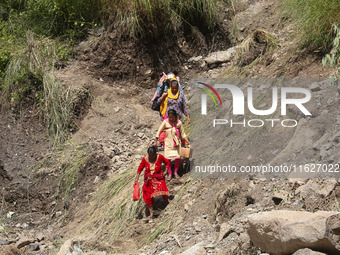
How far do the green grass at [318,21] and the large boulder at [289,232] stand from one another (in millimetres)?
3848

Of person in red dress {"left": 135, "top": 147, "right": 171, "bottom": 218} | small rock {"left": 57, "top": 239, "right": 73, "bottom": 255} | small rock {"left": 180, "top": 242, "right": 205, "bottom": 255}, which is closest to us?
small rock {"left": 180, "top": 242, "right": 205, "bottom": 255}

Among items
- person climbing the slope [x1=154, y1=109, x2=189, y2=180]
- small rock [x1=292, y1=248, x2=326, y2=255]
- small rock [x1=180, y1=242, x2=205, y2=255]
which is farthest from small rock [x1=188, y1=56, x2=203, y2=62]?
small rock [x1=292, y1=248, x2=326, y2=255]

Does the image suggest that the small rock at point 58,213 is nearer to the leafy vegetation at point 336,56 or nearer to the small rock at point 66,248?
the small rock at point 66,248

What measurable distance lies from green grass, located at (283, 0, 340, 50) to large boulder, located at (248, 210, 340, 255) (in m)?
3.85

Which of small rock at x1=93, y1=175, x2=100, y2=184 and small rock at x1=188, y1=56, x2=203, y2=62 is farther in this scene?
small rock at x1=188, y1=56, x2=203, y2=62

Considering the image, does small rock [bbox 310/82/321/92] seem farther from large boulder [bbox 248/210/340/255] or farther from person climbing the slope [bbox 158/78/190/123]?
large boulder [bbox 248/210/340/255]

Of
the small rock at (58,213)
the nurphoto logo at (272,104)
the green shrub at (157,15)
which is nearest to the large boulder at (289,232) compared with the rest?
the nurphoto logo at (272,104)

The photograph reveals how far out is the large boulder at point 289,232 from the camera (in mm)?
4125

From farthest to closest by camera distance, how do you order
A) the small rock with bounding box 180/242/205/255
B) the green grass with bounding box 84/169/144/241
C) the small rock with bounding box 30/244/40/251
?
the small rock with bounding box 30/244/40/251 → the green grass with bounding box 84/169/144/241 → the small rock with bounding box 180/242/205/255

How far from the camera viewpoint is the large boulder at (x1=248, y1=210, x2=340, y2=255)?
4.12m

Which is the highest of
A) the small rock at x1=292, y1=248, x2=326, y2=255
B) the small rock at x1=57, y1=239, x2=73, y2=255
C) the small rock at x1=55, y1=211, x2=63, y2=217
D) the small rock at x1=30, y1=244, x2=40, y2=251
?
the small rock at x1=292, y1=248, x2=326, y2=255

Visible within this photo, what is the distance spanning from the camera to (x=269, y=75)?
836 cm

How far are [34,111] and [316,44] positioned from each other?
4711mm

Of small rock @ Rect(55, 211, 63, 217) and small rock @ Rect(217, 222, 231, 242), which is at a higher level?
small rock @ Rect(217, 222, 231, 242)
